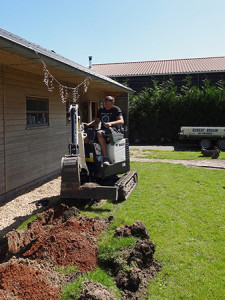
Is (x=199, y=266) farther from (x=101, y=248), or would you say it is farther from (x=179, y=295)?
(x=101, y=248)

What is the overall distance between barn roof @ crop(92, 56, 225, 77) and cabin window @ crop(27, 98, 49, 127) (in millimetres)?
15633

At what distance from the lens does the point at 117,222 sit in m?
4.59

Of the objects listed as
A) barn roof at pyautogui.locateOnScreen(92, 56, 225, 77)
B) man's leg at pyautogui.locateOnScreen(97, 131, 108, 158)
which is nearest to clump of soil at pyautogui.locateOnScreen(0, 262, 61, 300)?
man's leg at pyautogui.locateOnScreen(97, 131, 108, 158)

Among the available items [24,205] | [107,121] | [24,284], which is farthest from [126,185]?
[24,284]

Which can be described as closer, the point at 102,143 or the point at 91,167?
the point at 102,143

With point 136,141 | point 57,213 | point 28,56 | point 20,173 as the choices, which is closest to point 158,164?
point 20,173

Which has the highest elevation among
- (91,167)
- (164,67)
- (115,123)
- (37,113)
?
(164,67)

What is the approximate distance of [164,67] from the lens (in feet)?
80.6

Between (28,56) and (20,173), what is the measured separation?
10.5 feet

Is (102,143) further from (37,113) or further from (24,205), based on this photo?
(37,113)

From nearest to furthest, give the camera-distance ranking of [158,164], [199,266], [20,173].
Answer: [199,266] < [20,173] < [158,164]

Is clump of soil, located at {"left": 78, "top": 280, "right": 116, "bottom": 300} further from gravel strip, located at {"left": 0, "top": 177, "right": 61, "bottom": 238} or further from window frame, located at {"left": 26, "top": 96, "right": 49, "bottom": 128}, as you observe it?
window frame, located at {"left": 26, "top": 96, "right": 49, "bottom": 128}

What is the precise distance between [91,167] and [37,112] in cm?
309

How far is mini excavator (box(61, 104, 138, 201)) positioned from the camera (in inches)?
193
